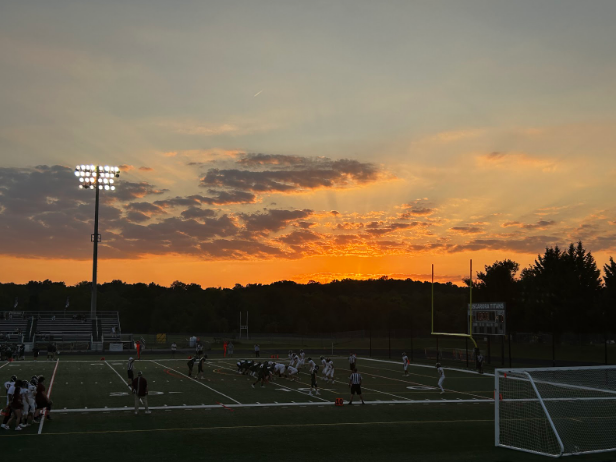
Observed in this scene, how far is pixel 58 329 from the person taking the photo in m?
69.4

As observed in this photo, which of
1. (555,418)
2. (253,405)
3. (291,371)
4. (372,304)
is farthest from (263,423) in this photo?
(372,304)

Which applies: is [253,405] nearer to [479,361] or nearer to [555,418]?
[555,418]

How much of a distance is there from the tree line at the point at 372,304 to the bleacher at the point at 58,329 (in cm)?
4147

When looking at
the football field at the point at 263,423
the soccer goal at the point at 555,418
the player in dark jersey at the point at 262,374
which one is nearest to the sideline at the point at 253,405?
the football field at the point at 263,423

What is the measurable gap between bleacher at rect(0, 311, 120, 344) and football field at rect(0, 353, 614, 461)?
34.0 m

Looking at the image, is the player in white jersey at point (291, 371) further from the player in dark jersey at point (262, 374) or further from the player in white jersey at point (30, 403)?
the player in white jersey at point (30, 403)

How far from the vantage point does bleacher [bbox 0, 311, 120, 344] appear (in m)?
65.3

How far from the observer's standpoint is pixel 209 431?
18.0 meters

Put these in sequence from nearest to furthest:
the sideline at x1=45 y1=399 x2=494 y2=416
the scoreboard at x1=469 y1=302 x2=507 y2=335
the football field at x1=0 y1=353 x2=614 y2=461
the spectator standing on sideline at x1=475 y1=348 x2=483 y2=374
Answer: the football field at x1=0 y1=353 x2=614 y2=461 → the sideline at x1=45 y1=399 x2=494 y2=416 → the scoreboard at x1=469 y1=302 x2=507 y2=335 → the spectator standing on sideline at x1=475 y1=348 x2=483 y2=374

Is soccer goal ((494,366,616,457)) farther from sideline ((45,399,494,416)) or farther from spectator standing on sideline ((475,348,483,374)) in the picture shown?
spectator standing on sideline ((475,348,483,374))

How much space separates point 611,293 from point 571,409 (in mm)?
46987

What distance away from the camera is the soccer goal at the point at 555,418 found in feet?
53.8

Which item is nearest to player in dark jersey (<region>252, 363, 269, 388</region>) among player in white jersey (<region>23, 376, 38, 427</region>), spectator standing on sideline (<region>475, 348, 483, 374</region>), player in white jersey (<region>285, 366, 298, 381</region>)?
player in white jersey (<region>285, 366, 298, 381</region>)

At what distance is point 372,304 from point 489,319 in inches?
4236
